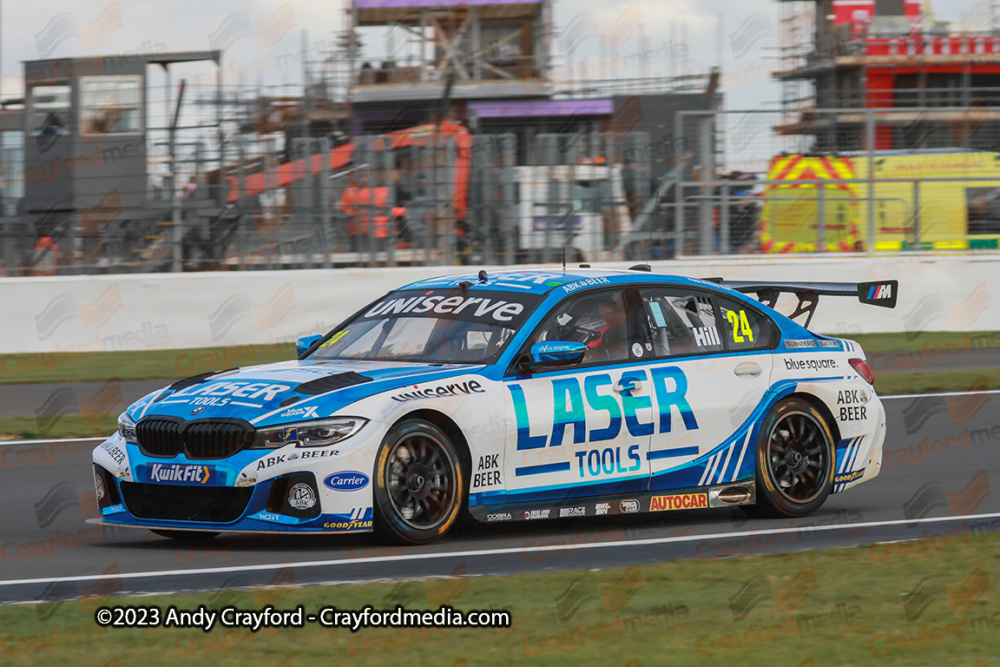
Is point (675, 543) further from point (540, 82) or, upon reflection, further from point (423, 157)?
point (540, 82)

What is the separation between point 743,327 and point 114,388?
27.5ft

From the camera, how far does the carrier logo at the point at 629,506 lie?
7773 mm

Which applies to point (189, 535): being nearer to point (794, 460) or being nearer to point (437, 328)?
point (437, 328)

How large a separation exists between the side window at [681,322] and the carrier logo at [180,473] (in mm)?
2547

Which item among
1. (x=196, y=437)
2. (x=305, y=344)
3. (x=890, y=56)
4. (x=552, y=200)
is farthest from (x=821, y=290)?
(x=890, y=56)

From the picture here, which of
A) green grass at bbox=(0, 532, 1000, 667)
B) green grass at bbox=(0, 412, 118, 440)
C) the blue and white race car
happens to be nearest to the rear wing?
the blue and white race car

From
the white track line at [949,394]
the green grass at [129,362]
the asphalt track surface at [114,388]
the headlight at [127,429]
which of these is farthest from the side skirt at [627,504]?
the green grass at [129,362]

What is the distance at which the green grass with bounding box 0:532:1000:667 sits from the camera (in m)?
4.95

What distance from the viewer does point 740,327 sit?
8.54 m

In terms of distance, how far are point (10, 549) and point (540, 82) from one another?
74.6 ft

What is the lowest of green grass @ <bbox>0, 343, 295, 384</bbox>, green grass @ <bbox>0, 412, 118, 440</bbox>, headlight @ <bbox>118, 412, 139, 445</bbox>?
green grass @ <bbox>0, 412, 118, 440</bbox>

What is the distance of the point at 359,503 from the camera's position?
6.88 meters

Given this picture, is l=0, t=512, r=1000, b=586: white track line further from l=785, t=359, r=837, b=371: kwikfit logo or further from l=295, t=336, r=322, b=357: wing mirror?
l=295, t=336, r=322, b=357: wing mirror

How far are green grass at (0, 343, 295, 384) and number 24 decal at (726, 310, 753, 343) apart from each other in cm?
856
